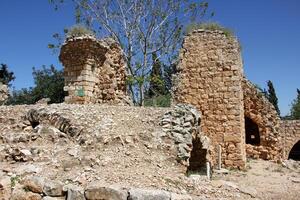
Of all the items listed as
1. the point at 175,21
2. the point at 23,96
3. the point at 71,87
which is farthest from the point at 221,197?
the point at 23,96

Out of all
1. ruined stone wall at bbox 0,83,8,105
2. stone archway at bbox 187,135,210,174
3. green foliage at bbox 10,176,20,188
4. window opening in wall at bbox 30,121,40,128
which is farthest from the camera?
ruined stone wall at bbox 0,83,8,105

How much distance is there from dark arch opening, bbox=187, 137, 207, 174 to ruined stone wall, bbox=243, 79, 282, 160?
4031mm

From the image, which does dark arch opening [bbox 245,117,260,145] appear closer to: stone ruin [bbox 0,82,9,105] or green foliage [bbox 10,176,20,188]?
stone ruin [bbox 0,82,9,105]

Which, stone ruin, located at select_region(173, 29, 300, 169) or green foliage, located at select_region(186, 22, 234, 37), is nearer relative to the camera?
stone ruin, located at select_region(173, 29, 300, 169)

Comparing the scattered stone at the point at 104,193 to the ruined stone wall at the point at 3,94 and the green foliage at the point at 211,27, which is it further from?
the ruined stone wall at the point at 3,94

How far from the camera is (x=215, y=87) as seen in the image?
1134 cm

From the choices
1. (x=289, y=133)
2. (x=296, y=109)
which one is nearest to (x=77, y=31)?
(x=289, y=133)

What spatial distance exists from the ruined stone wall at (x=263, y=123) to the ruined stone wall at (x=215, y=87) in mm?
2163

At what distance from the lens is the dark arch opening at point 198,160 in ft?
32.8

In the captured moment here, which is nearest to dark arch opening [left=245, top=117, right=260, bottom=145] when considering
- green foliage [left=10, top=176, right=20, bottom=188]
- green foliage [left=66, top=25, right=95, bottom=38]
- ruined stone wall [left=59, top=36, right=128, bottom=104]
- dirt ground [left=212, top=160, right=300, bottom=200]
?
dirt ground [left=212, top=160, right=300, bottom=200]

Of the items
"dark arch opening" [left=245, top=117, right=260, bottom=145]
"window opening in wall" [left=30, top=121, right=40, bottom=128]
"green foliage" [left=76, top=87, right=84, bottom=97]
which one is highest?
"green foliage" [left=76, top=87, right=84, bottom=97]

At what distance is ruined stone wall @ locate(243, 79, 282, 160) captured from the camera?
13242mm

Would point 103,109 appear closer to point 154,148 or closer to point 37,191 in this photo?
point 154,148

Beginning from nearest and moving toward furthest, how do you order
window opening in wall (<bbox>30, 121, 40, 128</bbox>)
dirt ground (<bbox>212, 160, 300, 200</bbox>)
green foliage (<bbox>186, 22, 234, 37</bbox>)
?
dirt ground (<bbox>212, 160, 300, 200</bbox>) → window opening in wall (<bbox>30, 121, 40, 128</bbox>) → green foliage (<bbox>186, 22, 234, 37</bbox>)
